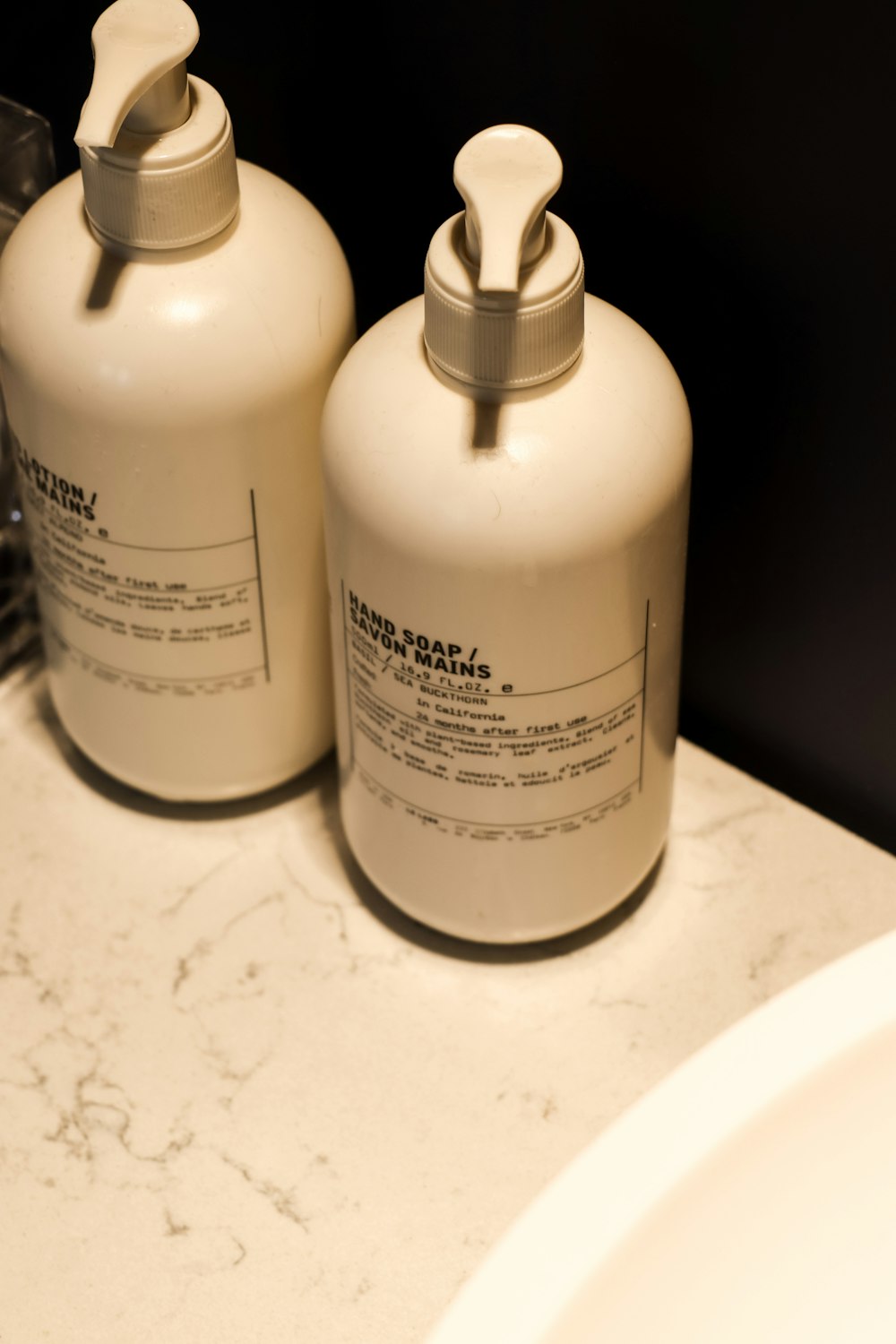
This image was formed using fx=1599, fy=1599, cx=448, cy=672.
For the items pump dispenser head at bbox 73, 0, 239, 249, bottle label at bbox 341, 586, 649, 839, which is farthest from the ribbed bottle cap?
bottle label at bbox 341, 586, 649, 839

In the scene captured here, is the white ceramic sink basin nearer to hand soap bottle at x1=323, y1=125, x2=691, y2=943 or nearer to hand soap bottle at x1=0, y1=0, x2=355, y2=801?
hand soap bottle at x1=323, y1=125, x2=691, y2=943

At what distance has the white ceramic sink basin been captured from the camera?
0.31 m

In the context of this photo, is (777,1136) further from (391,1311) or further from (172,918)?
(172,918)

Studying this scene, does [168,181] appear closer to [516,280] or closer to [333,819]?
[516,280]

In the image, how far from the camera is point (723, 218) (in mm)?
456

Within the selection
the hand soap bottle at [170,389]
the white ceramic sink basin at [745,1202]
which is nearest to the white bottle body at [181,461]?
the hand soap bottle at [170,389]

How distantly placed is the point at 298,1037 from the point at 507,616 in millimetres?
166

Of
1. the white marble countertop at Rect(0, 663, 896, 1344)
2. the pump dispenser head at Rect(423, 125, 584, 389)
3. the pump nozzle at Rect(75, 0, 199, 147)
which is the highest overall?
the pump nozzle at Rect(75, 0, 199, 147)

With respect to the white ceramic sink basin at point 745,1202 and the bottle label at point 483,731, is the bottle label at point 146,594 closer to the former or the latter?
the bottle label at point 483,731

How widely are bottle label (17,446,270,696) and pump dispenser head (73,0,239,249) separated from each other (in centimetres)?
8

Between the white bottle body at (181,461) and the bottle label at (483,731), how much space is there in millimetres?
47

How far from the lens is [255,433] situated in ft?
1.52

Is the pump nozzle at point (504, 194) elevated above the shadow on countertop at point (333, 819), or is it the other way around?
the pump nozzle at point (504, 194)

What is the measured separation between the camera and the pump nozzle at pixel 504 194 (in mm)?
361
